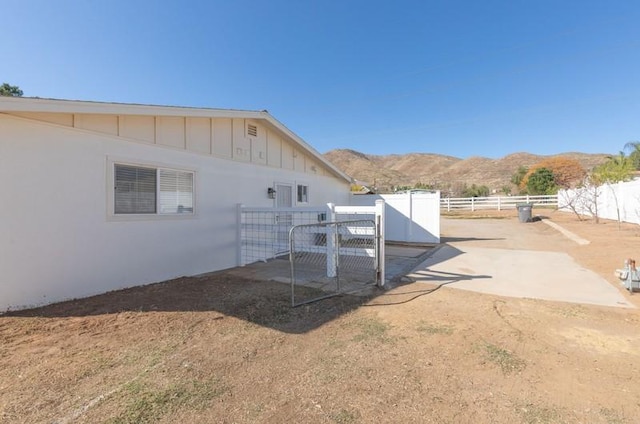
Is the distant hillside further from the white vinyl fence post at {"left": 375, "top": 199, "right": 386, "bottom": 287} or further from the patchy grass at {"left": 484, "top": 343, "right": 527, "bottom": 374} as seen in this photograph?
the patchy grass at {"left": 484, "top": 343, "right": 527, "bottom": 374}

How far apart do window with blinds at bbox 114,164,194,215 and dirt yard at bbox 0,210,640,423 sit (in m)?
1.69

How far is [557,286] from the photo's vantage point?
5.75m

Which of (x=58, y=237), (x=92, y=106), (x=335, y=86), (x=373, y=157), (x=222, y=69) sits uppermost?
(x=373, y=157)

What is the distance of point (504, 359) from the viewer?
3125 millimetres

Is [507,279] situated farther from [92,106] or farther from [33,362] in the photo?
[92,106]

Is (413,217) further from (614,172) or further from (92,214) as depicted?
(614,172)

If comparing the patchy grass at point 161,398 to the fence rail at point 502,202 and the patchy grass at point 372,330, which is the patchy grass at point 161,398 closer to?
the patchy grass at point 372,330

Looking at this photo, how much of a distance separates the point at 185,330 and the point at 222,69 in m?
12.9

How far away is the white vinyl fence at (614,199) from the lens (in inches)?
556

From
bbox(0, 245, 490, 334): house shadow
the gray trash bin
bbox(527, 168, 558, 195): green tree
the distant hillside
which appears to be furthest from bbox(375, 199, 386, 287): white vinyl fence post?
the distant hillside

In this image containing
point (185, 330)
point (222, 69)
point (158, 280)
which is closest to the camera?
point (185, 330)

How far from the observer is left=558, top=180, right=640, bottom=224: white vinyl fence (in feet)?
46.3

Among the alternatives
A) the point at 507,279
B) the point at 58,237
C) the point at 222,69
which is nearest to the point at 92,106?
the point at 58,237

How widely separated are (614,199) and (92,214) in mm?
22496
